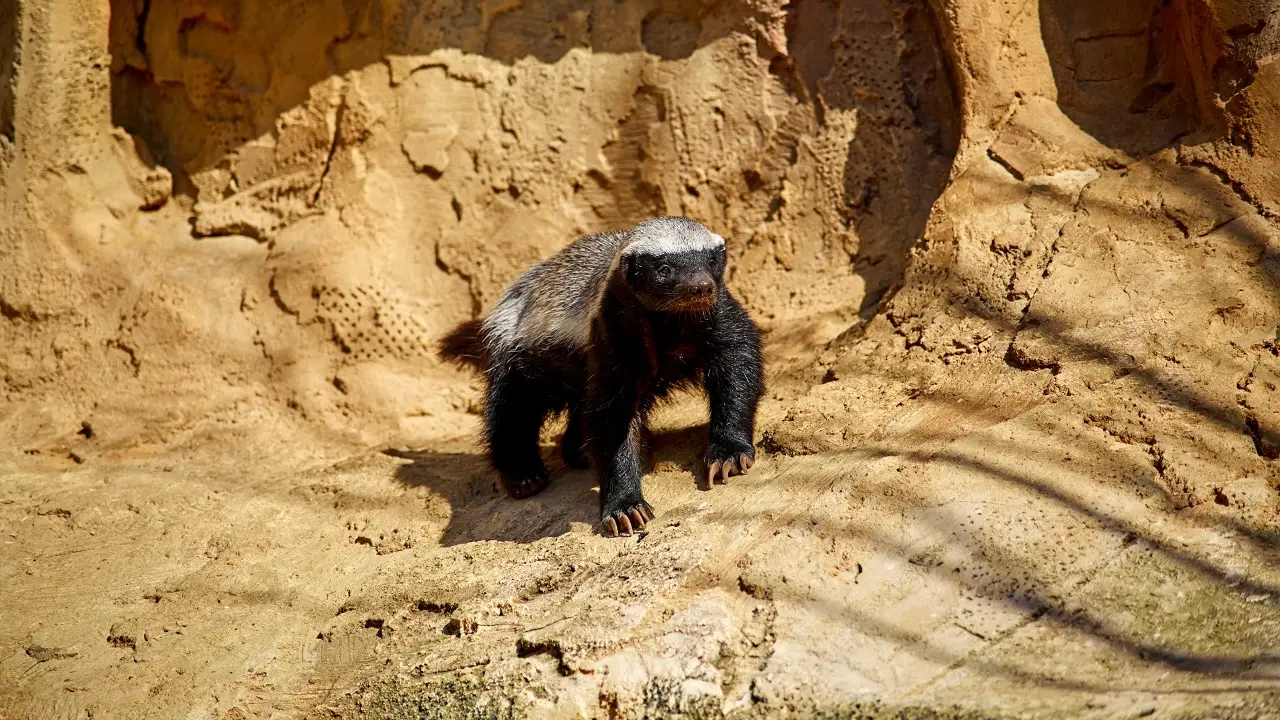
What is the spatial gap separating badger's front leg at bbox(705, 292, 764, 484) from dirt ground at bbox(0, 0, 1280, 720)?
147 mm

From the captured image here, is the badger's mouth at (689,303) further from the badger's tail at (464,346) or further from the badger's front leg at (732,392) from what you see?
the badger's tail at (464,346)

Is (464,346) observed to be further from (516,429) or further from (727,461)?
(727,461)

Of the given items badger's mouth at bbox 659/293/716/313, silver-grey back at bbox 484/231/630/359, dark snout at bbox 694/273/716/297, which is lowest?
silver-grey back at bbox 484/231/630/359

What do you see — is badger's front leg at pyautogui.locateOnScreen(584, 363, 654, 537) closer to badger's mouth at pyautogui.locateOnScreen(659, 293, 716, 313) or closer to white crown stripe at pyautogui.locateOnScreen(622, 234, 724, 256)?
badger's mouth at pyautogui.locateOnScreen(659, 293, 716, 313)

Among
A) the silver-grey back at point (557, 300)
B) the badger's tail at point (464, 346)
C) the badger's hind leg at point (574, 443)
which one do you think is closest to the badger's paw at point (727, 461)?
the silver-grey back at point (557, 300)

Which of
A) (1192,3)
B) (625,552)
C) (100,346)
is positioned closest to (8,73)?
(100,346)

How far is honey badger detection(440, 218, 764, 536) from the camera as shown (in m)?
5.50

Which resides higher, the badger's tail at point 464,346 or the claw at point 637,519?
the badger's tail at point 464,346

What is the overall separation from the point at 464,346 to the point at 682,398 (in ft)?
4.89

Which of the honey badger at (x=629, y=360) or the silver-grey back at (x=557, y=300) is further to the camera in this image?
the silver-grey back at (x=557, y=300)

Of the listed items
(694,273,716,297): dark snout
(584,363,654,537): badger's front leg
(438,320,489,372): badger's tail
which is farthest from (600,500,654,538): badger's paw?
(438,320,489,372): badger's tail

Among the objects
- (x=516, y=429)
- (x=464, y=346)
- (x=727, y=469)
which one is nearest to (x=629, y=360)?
(x=727, y=469)

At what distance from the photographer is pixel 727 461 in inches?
220

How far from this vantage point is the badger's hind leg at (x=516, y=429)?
640cm
